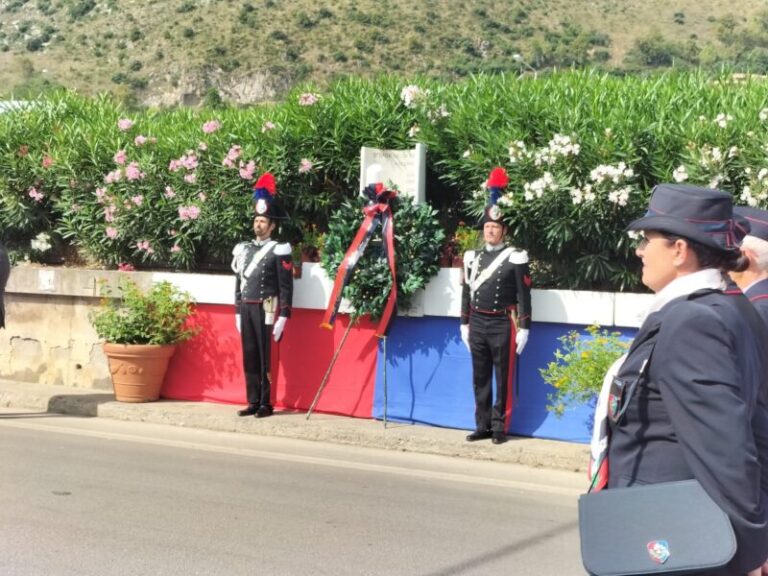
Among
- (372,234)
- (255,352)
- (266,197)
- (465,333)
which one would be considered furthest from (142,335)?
(465,333)

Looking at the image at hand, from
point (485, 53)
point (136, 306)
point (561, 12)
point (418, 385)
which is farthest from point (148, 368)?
point (561, 12)

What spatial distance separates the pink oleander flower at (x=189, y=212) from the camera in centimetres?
1154

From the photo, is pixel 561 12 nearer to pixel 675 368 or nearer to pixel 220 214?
pixel 220 214

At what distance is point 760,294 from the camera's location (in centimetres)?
443

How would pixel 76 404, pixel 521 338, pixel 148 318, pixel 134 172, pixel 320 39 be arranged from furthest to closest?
pixel 320 39
pixel 134 172
pixel 76 404
pixel 148 318
pixel 521 338

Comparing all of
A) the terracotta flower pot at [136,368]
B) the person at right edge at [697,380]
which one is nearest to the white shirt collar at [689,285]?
the person at right edge at [697,380]

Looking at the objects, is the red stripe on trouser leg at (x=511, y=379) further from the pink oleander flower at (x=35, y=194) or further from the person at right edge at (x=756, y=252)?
the pink oleander flower at (x=35, y=194)

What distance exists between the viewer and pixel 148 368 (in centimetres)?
1138

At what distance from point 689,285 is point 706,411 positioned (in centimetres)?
37

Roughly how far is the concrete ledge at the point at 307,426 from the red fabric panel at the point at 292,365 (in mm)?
196

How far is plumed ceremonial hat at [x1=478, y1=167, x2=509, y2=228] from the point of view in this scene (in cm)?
947

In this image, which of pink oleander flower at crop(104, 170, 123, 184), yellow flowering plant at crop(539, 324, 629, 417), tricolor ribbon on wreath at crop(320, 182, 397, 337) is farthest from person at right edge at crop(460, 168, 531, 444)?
pink oleander flower at crop(104, 170, 123, 184)

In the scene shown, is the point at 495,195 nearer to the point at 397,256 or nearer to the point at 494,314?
the point at 494,314

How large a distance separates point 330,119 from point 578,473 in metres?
4.46
